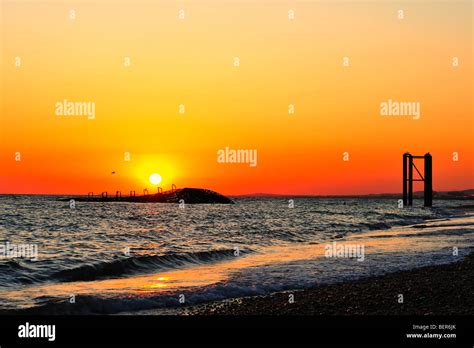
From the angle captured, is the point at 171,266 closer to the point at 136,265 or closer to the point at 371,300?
the point at 136,265

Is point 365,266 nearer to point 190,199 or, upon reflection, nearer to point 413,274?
point 413,274

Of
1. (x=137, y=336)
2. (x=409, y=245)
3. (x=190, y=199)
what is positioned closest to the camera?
(x=137, y=336)

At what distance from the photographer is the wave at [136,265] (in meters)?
21.6

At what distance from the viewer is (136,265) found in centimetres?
2448

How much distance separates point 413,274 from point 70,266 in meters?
13.7

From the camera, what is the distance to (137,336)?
11359 millimetres

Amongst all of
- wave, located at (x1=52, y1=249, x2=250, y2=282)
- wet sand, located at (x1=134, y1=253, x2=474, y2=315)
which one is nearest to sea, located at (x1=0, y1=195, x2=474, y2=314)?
wave, located at (x1=52, y1=249, x2=250, y2=282)

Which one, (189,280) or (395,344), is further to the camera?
(189,280)

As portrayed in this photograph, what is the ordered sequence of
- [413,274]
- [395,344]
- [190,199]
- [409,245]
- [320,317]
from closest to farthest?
[395,344]
[320,317]
[413,274]
[409,245]
[190,199]

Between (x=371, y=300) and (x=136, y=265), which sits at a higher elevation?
(x=371, y=300)

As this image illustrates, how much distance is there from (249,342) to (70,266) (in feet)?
48.3

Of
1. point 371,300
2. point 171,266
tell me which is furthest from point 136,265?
point 371,300

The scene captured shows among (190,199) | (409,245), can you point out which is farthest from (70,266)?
(190,199)

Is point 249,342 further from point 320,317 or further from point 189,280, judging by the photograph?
point 189,280
